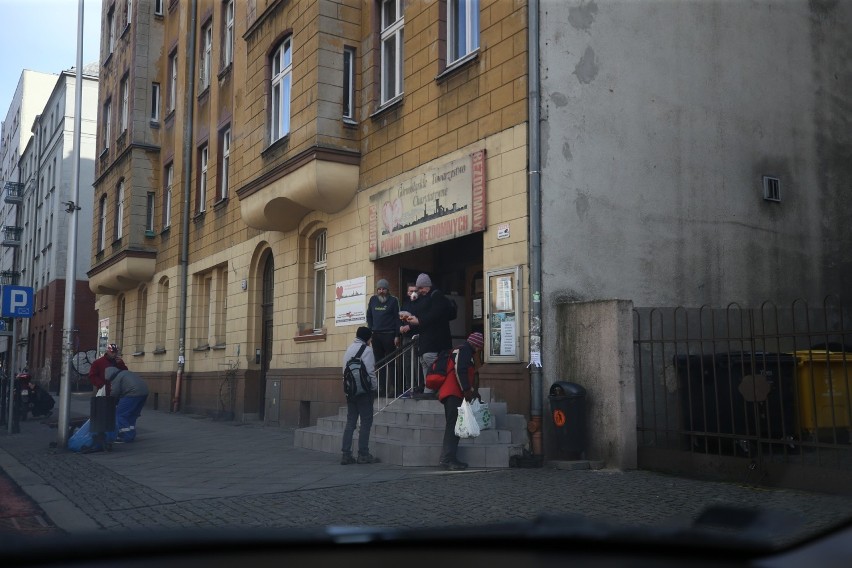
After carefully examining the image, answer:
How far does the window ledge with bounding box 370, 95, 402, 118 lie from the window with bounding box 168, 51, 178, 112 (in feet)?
43.2

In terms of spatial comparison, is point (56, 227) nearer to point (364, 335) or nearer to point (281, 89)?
point (281, 89)

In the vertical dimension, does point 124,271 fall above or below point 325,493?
above

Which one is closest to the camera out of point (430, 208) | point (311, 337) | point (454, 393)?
point (454, 393)

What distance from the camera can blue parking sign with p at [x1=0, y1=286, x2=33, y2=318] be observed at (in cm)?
1688

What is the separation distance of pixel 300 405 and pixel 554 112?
8140 millimetres

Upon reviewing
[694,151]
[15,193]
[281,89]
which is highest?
[15,193]

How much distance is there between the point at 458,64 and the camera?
1232cm

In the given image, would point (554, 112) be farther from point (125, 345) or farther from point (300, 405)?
point (125, 345)

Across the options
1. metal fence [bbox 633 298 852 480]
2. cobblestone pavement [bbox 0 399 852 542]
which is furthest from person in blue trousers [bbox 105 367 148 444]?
metal fence [bbox 633 298 852 480]

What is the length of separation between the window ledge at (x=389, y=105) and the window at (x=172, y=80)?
13178mm

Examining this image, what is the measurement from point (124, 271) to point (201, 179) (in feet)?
16.9

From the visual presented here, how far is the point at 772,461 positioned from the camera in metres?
8.42

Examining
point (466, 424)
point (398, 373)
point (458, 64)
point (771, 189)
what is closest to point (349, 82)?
point (458, 64)

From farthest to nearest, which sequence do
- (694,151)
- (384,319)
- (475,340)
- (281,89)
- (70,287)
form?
(281,89) < (70,287) < (384,319) < (694,151) < (475,340)
